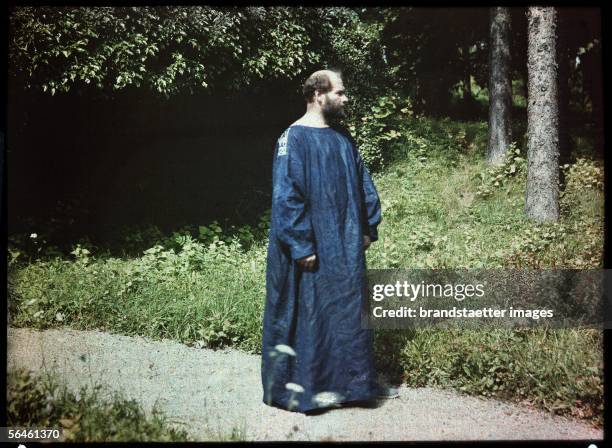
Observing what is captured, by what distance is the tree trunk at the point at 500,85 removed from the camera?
765 cm

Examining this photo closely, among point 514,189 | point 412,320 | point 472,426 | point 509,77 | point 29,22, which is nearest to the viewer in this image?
point 472,426

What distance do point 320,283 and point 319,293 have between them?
65mm

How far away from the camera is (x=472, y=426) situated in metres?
3.12

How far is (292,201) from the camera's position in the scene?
304 cm

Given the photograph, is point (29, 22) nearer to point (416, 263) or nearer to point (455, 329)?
point (416, 263)

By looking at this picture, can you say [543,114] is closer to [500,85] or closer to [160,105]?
[500,85]

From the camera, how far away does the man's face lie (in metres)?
3.16

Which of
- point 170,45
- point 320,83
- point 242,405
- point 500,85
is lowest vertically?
point 242,405

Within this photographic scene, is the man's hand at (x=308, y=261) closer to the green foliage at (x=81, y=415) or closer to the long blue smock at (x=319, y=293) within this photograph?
the long blue smock at (x=319, y=293)

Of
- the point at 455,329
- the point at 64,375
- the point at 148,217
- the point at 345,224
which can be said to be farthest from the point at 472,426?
the point at 148,217

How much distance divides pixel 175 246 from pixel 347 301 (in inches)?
127

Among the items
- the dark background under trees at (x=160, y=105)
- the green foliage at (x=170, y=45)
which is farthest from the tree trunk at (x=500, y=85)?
the green foliage at (x=170, y=45)

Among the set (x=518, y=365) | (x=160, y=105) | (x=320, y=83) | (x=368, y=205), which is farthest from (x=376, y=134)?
(x=518, y=365)

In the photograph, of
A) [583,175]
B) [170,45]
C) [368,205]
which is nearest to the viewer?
[368,205]
